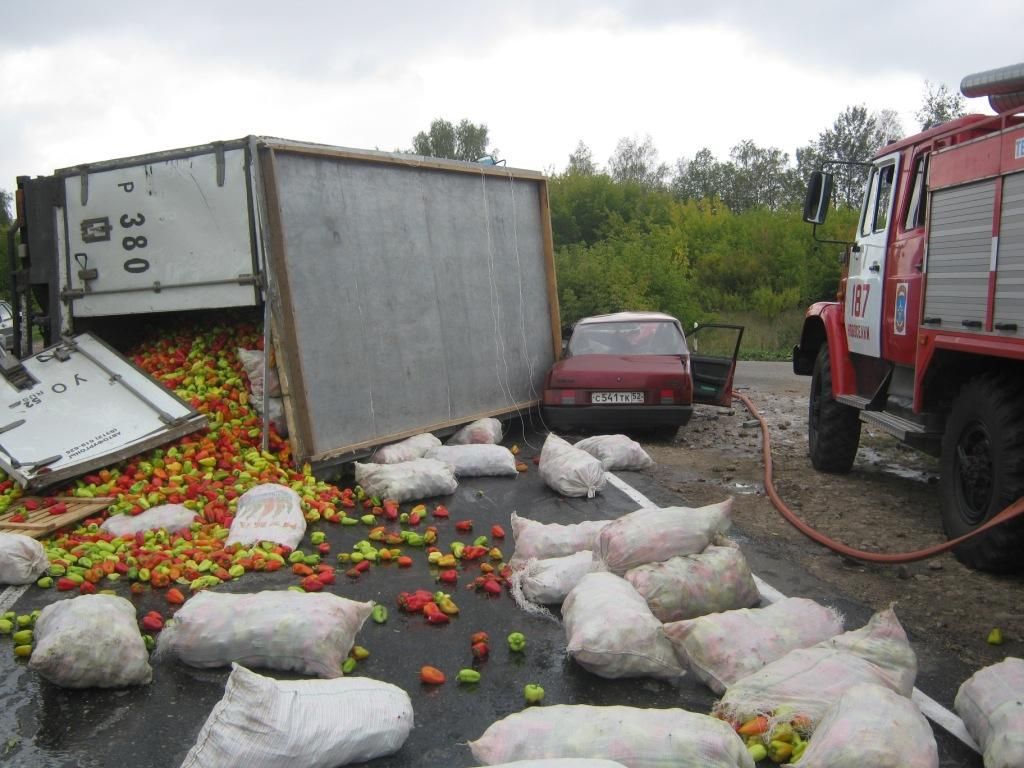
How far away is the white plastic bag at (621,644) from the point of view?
376 cm

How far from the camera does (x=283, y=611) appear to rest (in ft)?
13.0

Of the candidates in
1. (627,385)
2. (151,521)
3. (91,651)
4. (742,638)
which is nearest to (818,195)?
(627,385)

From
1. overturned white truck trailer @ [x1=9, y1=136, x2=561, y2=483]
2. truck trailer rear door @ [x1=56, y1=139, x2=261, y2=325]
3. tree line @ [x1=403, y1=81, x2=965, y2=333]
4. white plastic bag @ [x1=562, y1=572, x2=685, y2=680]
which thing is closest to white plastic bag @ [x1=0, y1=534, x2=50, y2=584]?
overturned white truck trailer @ [x1=9, y1=136, x2=561, y2=483]

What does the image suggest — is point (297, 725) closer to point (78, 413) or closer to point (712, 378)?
point (78, 413)

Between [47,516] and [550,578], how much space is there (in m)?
3.81

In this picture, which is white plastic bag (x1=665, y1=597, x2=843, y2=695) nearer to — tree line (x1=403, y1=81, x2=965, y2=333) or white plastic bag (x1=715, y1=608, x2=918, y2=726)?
white plastic bag (x1=715, y1=608, x2=918, y2=726)

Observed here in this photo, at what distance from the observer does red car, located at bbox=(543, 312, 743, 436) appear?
30.9 ft

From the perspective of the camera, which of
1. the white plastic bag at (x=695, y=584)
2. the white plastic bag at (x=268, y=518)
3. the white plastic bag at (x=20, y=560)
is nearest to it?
the white plastic bag at (x=695, y=584)

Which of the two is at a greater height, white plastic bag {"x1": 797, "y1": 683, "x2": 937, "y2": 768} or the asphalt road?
white plastic bag {"x1": 797, "y1": 683, "x2": 937, "y2": 768}

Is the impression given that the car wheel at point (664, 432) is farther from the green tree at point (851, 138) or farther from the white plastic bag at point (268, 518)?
the green tree at point (851, 138)

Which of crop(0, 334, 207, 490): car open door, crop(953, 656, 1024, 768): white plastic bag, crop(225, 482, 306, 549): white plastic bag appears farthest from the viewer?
crop(0, 334, 207, 490): car open door

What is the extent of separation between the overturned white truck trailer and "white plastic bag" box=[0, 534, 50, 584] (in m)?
1.82

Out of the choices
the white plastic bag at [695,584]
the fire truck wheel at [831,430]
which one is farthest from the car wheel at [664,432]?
the white plastic bag at [695,584]

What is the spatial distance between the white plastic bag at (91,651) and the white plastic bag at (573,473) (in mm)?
3957
